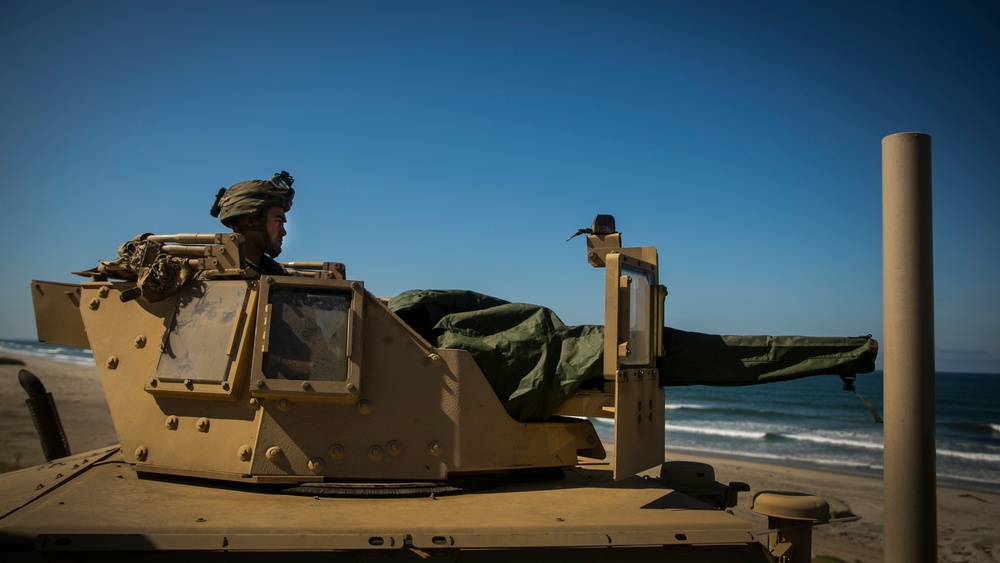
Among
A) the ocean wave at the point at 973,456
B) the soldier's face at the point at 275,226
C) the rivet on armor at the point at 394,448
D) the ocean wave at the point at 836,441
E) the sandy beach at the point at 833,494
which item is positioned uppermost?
the soldier's face at the point at 275,226

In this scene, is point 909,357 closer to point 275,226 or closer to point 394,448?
point 394,448

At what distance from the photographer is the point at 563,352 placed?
17.3 feet

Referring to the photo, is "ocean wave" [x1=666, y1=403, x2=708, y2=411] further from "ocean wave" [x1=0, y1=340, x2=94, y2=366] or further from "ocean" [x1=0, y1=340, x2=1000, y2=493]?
"ocean wave" [x1=0, y1=340, x2=94, y2=366]

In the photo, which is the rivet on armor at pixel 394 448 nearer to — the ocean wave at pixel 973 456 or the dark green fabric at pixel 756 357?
the dark green fabric at pixel 756 357

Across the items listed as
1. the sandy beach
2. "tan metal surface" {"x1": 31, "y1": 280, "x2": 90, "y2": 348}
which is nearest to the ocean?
the sandy beach

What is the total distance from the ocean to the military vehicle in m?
18.8

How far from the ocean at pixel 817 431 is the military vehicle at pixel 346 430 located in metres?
18.8

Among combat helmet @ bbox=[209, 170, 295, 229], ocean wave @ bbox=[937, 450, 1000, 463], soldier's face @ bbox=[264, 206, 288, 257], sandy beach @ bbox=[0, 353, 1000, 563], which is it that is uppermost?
combat helmet @ bbox=[209, 170, 295, 229]

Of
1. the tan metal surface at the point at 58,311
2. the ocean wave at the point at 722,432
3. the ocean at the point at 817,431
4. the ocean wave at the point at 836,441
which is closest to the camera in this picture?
the tan metal surface at the point at 58,311

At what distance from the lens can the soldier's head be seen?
551 cm

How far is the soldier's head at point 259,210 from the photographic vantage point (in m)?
5.51

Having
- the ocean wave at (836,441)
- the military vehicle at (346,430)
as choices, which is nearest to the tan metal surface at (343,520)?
the military vehicle at (346,430)

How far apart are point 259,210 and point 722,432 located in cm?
2857

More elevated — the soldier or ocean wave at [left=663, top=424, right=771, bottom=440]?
the soldier
